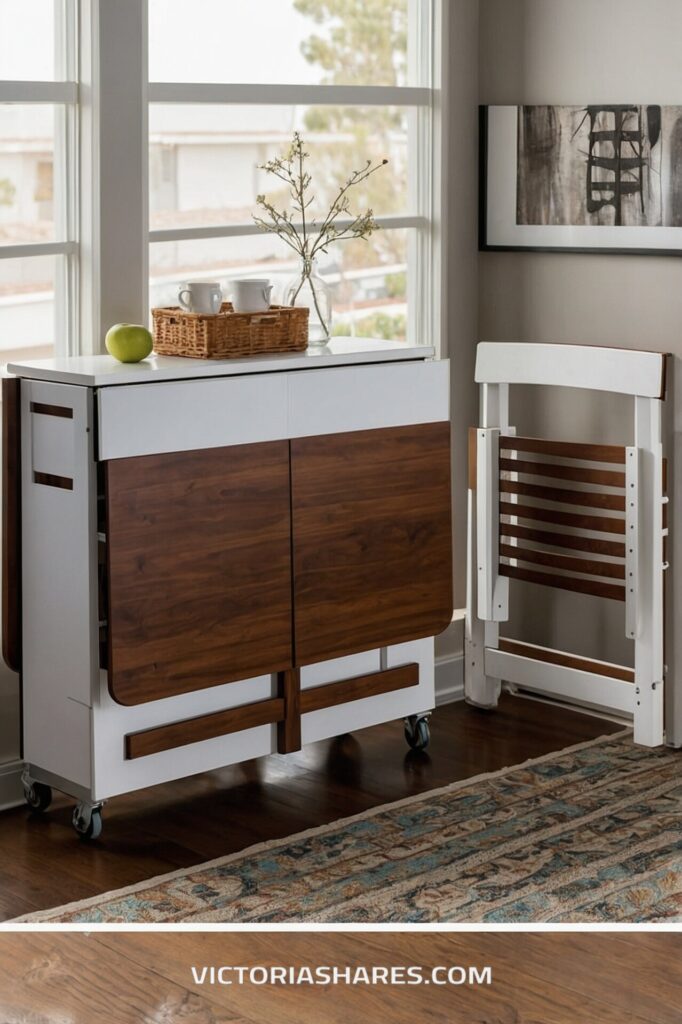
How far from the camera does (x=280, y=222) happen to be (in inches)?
150

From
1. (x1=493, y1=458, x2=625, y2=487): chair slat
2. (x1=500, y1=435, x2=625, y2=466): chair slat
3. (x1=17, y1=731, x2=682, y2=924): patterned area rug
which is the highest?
(x1=500, y1=435, x2=625, y2=466): chair slat

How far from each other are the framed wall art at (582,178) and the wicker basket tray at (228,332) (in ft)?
3.16

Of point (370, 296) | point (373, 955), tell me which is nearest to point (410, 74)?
point (370, 296)

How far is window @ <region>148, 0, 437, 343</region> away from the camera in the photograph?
11.8ft

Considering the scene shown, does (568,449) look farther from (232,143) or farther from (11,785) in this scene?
(11,785)

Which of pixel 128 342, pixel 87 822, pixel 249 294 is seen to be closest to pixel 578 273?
pixel 249 294

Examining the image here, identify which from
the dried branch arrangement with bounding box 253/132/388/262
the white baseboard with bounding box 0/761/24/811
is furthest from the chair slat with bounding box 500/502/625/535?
the white baseboard with bounding box 0/761/24/811

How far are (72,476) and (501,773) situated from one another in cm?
127

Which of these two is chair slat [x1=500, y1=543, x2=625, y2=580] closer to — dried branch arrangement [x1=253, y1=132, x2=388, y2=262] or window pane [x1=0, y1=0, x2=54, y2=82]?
dried branch arrangement [x1=253, y1=132, x2=388, y2=262]

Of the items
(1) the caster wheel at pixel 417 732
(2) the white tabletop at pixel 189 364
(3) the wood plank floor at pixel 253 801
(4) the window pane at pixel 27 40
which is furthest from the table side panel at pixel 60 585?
(1) the caster wheel at pixel 417 732

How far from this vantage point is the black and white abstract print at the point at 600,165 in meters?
3.82

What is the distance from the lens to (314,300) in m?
3.55

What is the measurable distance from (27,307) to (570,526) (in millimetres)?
1469

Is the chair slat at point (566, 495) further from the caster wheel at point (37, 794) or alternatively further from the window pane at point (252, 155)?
the caster wheel at point (37, 794)
